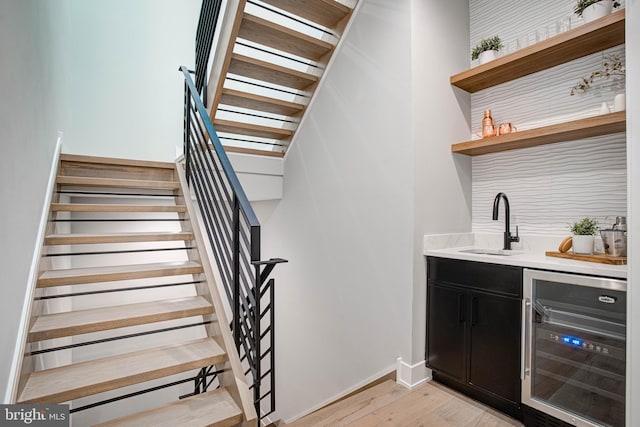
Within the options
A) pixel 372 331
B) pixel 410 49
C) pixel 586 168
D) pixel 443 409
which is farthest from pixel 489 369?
pixel 410 49

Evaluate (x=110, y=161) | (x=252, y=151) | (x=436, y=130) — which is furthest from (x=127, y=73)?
(x=436, y=130)

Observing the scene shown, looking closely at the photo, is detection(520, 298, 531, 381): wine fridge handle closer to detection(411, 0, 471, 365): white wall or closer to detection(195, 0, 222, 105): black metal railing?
detection(411, 0, 471, 365): white wall

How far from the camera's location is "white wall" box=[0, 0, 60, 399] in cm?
142

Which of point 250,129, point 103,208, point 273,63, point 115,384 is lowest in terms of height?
point 115,384

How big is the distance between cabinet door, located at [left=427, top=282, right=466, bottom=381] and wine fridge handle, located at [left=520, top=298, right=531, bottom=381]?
0.34 m

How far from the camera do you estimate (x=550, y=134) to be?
197 centimetres

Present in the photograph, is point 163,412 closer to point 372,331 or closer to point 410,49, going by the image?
point 372,331

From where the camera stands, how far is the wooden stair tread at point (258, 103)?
2929 millimetres

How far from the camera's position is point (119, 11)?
4043 mm

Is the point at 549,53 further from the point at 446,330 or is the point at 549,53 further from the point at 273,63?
the point at 273,63

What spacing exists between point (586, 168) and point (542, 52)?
0.75 meters

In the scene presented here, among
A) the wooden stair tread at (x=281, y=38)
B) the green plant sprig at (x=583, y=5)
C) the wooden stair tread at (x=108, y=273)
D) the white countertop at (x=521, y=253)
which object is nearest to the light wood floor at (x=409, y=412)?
the white countertop at (x=521, y=253)

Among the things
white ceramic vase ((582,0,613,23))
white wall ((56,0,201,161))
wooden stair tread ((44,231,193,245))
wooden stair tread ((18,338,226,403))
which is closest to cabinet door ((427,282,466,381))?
wooden stair tread ((18,338,226,403))

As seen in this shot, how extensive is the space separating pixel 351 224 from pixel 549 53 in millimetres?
1728
